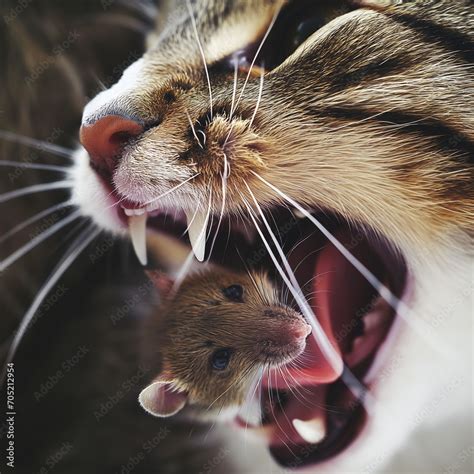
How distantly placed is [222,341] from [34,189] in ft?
0.77

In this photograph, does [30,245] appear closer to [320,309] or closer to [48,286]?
[48,286]

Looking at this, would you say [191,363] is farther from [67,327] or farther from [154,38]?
[154,38]

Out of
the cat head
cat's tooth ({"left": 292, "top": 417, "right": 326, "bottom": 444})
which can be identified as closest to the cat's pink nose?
the cat head

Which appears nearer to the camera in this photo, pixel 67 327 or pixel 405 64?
pixel 405 64

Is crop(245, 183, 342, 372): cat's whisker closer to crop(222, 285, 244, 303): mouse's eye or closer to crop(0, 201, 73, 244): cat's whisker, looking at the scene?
crop(222, 285, 244, 303): mouse's eye

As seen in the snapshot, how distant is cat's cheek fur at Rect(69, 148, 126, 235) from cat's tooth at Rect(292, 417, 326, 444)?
0.20 meters

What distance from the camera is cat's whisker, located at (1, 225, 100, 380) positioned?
55 centimetres

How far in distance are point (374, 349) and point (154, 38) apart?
0.32m

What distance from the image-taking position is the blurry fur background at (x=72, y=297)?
1.76ft

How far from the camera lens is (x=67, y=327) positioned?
1.87 ft

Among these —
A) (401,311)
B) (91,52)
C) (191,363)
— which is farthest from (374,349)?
(91,52)

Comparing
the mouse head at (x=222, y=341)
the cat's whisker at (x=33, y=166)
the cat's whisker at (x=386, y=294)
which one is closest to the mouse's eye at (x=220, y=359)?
the mouse head at (x=222, y=341)

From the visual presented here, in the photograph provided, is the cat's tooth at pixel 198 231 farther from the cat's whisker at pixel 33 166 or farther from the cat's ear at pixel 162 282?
the cat's whisker at pixel 33 166

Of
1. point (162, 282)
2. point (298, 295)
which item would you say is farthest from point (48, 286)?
point (298, 295)
